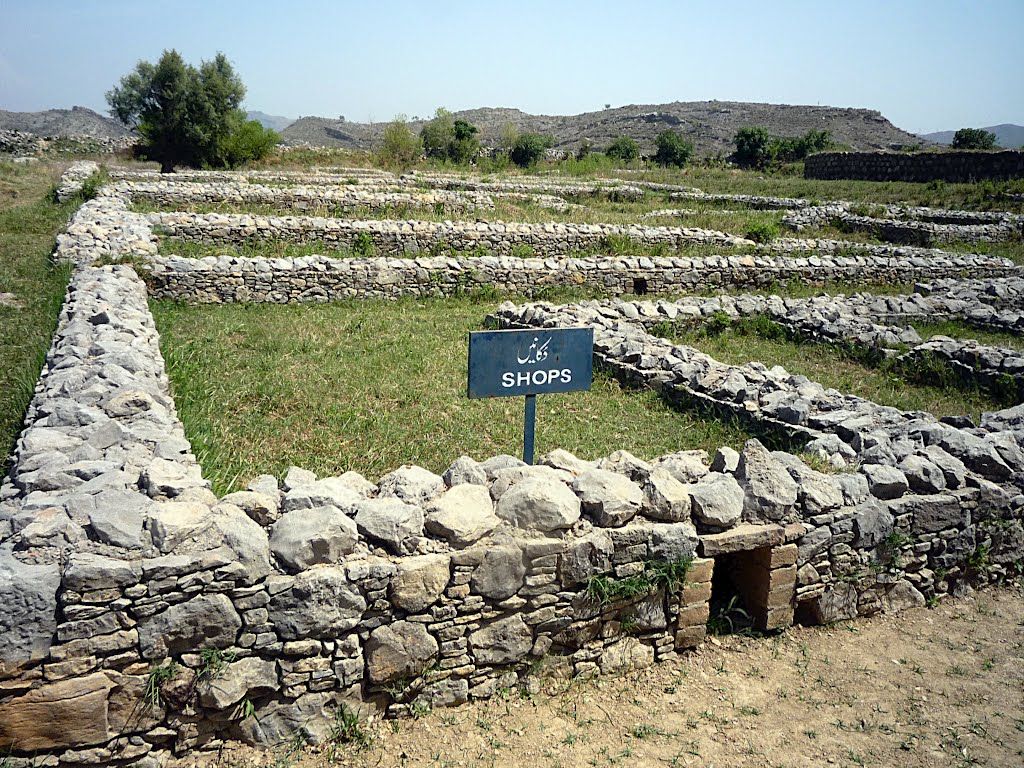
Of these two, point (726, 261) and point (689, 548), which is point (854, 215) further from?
point (689, 548)

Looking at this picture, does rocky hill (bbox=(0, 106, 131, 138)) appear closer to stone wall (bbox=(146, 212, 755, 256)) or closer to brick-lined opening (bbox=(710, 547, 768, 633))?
stone wall (bbox=(146, 212, 755, 256))

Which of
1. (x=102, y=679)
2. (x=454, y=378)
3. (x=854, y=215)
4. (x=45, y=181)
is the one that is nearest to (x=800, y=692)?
(x=102, y=679)

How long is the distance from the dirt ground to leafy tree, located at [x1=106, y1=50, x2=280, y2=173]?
36.2 metres

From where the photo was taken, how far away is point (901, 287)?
1484 centimetres

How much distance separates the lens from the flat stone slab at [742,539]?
3879 millimetres

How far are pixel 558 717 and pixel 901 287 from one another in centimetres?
1413

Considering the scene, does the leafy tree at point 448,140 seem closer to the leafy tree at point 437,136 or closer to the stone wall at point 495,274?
the leafy tree at point 437,136

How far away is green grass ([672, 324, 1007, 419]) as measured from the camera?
7945 mm

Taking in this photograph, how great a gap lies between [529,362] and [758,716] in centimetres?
228

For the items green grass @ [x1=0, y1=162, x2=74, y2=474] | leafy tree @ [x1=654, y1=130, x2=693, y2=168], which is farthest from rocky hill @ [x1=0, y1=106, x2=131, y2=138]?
green grass @ [x1=0, y1=162, x2=74, y2=474]

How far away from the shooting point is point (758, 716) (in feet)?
11.6

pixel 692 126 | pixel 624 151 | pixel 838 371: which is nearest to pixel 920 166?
pixel 624 151

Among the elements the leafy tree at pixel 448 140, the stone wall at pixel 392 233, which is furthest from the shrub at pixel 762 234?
the leafy tree at pixel 448 140

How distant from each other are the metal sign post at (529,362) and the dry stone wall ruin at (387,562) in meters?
0.55
